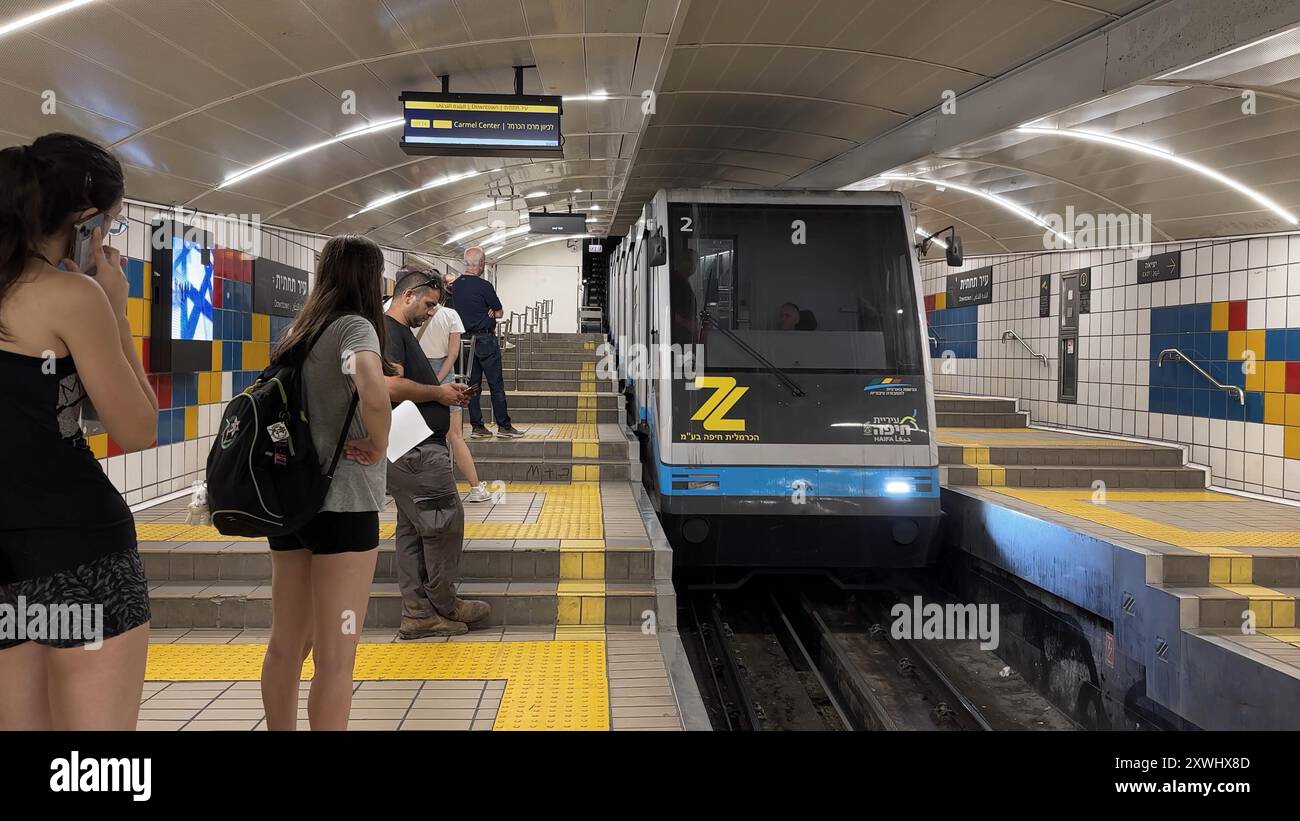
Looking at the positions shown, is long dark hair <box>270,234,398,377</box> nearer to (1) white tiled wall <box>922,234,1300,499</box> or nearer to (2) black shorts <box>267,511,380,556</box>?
(2) black shorts <box>267,511,380,556</box>

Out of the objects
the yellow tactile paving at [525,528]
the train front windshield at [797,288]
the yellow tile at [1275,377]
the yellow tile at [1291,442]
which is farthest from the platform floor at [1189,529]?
the yellow tactile paving at [525,528]

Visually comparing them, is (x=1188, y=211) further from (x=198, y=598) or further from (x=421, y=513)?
(x=198, y=598)

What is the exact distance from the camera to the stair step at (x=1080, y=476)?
8633 mm

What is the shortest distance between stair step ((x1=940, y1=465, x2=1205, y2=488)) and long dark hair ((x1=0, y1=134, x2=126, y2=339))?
8.11m

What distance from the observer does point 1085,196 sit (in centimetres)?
848

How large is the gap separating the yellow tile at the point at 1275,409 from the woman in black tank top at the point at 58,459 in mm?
9733

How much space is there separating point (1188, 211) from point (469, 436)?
25.5 ft

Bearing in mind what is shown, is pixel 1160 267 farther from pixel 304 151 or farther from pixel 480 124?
pixel 304 151

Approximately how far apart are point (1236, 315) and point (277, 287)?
10.3m

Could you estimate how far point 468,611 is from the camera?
480cm

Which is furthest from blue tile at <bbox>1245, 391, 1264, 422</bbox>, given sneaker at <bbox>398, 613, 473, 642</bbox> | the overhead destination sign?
sneaker at <bbox>398, 613, 473, 642</bbox>

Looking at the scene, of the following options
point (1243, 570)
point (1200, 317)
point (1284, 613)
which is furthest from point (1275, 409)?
point (1284, 613)

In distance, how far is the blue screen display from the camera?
7175mm
